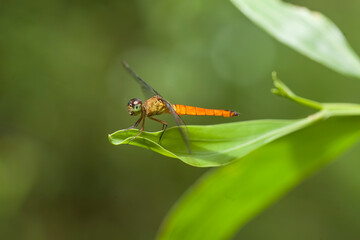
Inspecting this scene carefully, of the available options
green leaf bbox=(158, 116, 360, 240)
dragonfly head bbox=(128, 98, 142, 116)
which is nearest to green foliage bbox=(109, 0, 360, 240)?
green leaf bbox=(158, 116, 360, 240)

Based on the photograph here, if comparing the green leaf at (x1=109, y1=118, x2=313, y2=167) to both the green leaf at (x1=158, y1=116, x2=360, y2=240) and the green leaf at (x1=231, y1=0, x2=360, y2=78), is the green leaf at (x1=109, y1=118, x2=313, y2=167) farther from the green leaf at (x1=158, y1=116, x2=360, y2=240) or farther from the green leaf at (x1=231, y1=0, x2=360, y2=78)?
the green leaf at (x1=231, y1=0, x2=360, y2=78)

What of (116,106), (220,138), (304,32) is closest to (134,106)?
(220,138)

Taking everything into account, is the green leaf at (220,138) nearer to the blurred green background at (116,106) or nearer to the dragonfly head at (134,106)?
the dragonfly head at (134,106)

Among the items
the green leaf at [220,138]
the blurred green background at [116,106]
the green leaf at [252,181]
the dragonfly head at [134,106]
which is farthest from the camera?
the blurred green background at [116,106]

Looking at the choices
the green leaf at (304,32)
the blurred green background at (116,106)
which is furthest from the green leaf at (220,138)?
the blurred green background at (116,106)

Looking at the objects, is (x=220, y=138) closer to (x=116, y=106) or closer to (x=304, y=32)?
(x=304, y=32)

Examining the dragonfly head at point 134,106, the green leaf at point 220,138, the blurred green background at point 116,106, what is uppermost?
the blurred green background at point 116,106

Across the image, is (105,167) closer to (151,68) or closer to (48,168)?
(48,168)
